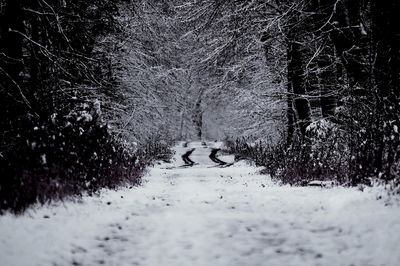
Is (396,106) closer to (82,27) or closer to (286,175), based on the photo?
(286,175)

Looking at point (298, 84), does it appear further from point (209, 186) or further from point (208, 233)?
point (208, 233)

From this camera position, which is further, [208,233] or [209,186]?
[209,186]

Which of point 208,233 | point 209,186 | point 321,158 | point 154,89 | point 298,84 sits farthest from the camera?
point 154,89

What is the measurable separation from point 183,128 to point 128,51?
2960cm

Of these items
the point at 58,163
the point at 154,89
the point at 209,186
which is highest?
the point at 154,89

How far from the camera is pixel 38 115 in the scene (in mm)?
7082

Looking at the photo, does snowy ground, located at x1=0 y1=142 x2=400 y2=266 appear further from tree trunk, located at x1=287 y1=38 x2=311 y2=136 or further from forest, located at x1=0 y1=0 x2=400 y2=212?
tree trunk, located at x1=287 y1=38 x2=311 y2=136

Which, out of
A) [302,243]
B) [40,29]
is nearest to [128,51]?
→ [40,29]

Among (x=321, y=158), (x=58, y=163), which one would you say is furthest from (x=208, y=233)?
(x=321, y=158)

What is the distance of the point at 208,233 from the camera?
13.6ft

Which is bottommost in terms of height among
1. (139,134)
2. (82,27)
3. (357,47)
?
(139,134)

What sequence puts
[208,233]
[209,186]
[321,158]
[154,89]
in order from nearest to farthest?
[208,233] < [321,158] < [209,186] < [154,89]

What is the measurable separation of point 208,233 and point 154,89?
1255 cm

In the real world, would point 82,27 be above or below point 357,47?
above
